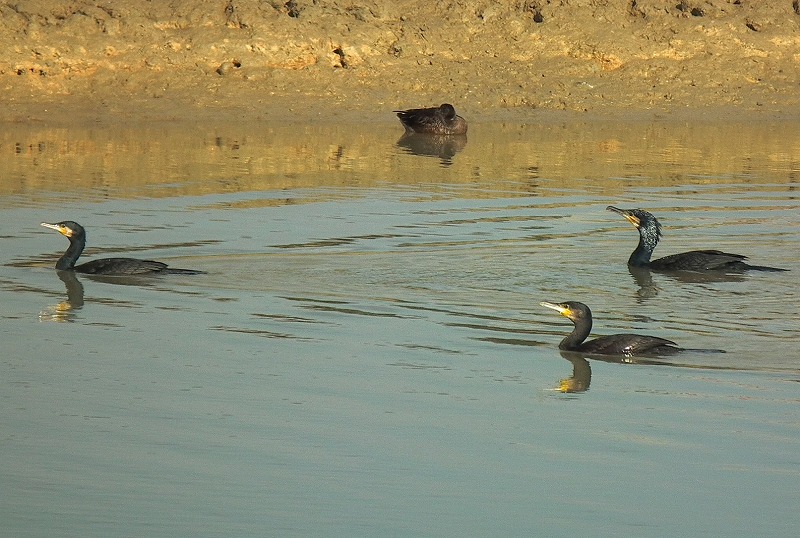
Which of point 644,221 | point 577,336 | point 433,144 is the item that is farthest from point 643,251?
point 433,144

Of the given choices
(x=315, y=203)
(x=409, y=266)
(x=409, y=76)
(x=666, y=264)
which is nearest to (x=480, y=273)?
(x=409, y=266)

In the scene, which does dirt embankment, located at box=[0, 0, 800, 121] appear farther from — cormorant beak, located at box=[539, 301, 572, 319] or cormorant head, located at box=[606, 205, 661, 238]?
cormorant beak, located at box=[539, 301, 572, 319]

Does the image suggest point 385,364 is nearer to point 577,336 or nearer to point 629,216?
point 577,336

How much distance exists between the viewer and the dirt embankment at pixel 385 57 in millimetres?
28172

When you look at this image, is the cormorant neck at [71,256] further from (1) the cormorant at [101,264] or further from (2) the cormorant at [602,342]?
(2) the cormorant at [602,342]

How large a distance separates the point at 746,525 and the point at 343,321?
16.6ft

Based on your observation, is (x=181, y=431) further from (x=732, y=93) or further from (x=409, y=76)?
(x=732, y=93)

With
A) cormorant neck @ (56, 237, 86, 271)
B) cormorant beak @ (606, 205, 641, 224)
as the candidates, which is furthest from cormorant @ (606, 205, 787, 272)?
cormorant neck @ (56, 237, 86, 271)

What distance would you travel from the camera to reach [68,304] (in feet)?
40.1

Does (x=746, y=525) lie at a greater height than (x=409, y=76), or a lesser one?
lesser

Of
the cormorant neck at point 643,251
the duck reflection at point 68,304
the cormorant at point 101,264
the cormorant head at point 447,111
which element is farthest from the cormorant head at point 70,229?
the cormorant head at point 447,111

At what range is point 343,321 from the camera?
11.4 meters

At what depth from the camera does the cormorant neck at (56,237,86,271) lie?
1387 centimetres

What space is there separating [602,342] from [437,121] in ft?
54.9
